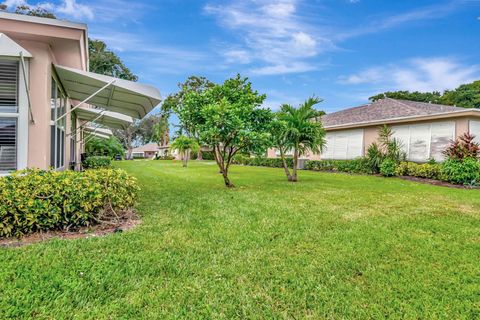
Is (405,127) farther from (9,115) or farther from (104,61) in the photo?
(104,61)

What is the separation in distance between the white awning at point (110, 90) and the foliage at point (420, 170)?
14.6m

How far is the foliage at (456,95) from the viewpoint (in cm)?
3955

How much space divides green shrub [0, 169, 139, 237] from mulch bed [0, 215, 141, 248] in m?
0.11

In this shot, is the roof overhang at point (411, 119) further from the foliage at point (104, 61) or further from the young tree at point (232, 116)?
the foliage at point (104, 61)

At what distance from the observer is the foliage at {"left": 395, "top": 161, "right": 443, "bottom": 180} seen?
15391mm

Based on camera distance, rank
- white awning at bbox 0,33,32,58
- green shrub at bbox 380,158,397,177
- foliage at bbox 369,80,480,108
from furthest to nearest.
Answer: foliage at bbox 369,80,480,108 < green shrub at bbox 380,158,397,177 < white awning at bbox 0,33,32,58

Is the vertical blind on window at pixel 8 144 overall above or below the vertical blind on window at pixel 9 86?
below

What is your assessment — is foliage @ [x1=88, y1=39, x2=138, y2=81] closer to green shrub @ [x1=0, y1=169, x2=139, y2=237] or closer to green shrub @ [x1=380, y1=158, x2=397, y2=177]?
green shrub @ [x1=380, y1=158, x2=397, y2=177]

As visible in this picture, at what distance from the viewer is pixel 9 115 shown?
20.1 feet


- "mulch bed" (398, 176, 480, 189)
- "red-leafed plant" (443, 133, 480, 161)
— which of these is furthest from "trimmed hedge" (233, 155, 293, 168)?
"red-leafed plant" (443, 133, 480, 161)

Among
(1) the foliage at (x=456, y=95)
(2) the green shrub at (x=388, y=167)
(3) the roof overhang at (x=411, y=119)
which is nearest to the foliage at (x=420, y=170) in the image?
(2) the green shrub at (x=388, y=167)

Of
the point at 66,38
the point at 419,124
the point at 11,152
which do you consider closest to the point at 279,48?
the point at 419,124

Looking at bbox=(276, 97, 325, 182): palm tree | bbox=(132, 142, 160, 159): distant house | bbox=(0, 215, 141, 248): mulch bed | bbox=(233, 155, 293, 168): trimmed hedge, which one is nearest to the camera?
bbox=(0, 215, 141, 248): mulch bed

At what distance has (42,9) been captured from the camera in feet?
99.4
